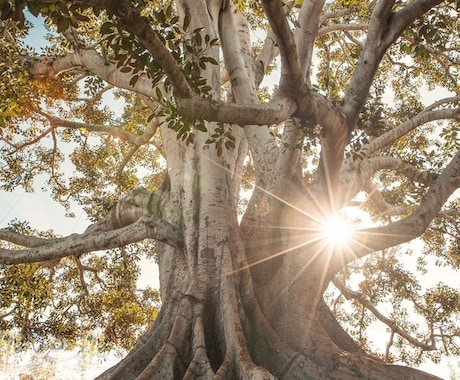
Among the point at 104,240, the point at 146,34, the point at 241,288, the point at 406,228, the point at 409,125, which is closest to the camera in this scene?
the point at 146,34

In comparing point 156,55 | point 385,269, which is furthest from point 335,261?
point 385,269

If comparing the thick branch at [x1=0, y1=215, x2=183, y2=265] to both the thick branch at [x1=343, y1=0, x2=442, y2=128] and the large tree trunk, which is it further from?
the thick branch at [x1=343, y1=0, x2=442, y2=128]

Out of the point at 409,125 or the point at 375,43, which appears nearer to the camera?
the point at 375,43

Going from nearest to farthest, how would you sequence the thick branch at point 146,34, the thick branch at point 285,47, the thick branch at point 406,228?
the thick branch at point 146,34 → the thick branch at point 285,47 → the thick branch at point 406,228

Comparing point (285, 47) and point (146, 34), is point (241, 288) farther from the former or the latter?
point (146, 34)

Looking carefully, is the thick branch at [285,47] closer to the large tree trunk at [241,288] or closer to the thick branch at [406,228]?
the large tree trunk at [241,288]

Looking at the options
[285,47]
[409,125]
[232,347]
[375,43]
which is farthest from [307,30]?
[232,347]

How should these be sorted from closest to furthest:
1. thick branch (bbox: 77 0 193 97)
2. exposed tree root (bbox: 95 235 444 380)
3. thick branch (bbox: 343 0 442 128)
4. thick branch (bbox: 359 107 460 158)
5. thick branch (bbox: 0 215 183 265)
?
thick branch (bbox: 77 0 193 97)
exposed tree root (bbox: 95 235 444 380)
thick branch (bbox: 343 0 442 128)
thick branch (bbox: 0 215 183 265)
thick branch (bbox: 359 107 460 158)

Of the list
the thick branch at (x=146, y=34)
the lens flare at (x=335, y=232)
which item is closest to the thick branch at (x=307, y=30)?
the lens flare at (x=335, y=232)

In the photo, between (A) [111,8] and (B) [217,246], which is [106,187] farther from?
(A) [111,8]

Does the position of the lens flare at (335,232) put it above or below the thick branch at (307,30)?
below

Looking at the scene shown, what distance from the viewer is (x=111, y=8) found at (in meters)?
1.82

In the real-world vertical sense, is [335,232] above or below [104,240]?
above

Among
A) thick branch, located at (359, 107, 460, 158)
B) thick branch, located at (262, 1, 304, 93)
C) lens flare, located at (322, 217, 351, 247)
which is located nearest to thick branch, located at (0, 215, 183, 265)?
lens flare, located at (322, 217, 351, 247)
